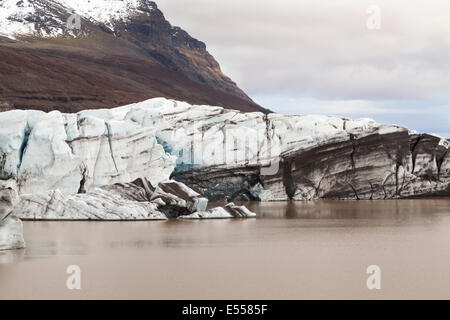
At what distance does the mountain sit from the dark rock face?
3960cm

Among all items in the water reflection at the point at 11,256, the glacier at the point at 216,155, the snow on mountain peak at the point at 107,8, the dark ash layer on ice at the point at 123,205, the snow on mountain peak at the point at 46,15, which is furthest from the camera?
the snow on mountain peak at the point at 107,8

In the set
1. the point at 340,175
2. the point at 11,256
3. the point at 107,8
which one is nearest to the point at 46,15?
the point at 107,8

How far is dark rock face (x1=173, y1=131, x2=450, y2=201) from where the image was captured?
2817cm

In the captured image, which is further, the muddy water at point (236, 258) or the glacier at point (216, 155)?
the glacier at point (216, 155)

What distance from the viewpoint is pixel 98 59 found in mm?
97188

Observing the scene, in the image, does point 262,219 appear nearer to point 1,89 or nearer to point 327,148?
point 327,148

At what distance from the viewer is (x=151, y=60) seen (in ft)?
366

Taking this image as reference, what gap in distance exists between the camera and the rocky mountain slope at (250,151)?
25000mm

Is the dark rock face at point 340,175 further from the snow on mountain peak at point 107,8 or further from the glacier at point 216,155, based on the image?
the snow on mountain peak at point 107,8

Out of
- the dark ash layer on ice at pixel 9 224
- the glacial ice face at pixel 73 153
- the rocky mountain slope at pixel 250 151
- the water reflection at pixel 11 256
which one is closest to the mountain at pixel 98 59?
the rocky mountain slope at pixel 250 151

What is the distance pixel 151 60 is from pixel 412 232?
9766 centimetres

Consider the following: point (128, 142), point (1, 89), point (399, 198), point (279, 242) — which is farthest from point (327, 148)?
point (1, 89)

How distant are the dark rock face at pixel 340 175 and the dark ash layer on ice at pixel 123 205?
21.6 ft

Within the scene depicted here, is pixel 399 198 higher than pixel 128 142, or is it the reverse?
pixel 128 142
